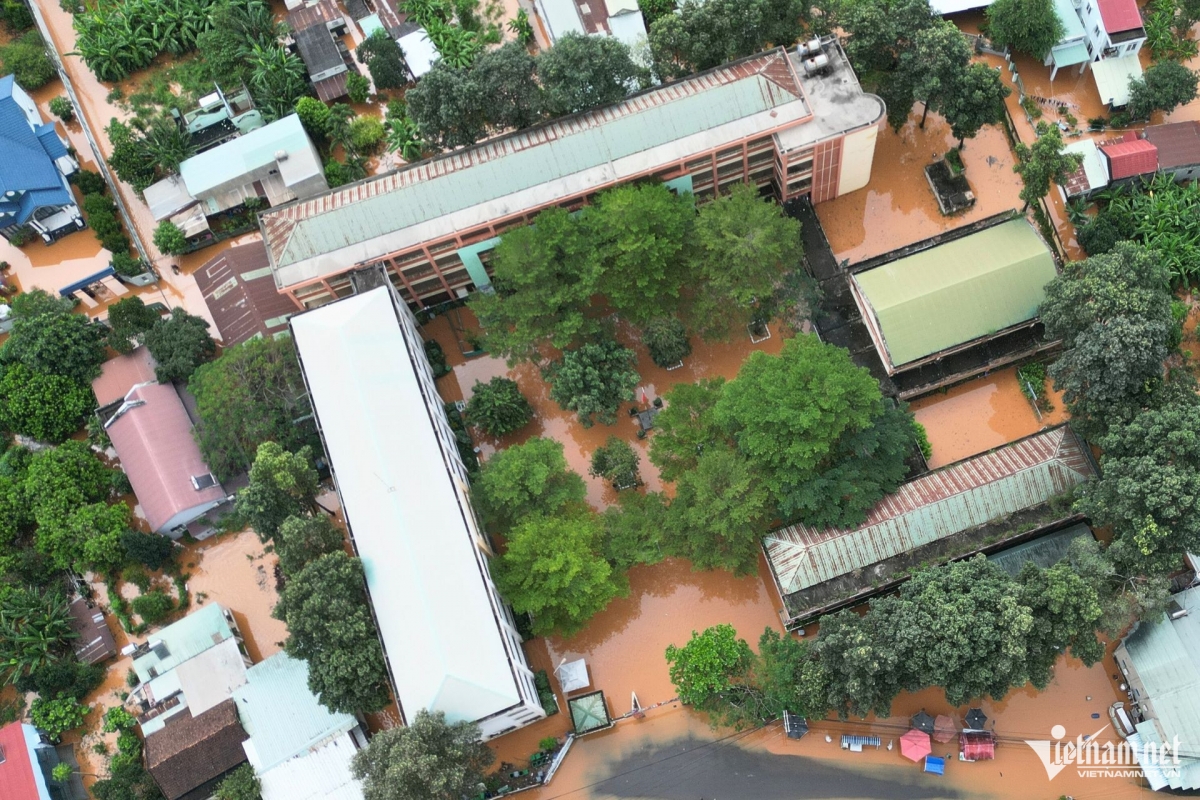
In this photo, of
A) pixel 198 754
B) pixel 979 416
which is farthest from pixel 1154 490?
pixel 198 754

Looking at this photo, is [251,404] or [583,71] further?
[583,71]

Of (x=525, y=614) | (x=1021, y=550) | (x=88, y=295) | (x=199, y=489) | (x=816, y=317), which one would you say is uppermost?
(x=88, y=295)

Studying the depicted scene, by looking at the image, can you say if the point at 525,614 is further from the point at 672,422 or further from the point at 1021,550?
the point at 1021,550

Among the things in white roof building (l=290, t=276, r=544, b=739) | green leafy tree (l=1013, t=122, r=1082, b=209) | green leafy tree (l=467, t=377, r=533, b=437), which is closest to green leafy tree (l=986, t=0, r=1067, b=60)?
green leafy tree (l=1013, t=122, r=1082, b=209)

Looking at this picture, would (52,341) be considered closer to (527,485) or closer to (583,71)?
(527,485)

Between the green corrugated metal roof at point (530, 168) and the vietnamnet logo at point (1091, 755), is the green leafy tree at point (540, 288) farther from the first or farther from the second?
the vietnamnet logo at point (1091, 755)

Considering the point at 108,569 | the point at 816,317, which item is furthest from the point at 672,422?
the point at 108,569

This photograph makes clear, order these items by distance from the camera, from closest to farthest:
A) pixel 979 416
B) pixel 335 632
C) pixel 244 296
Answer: pixel 335 632
pixel 979 416
pixel 244 296
